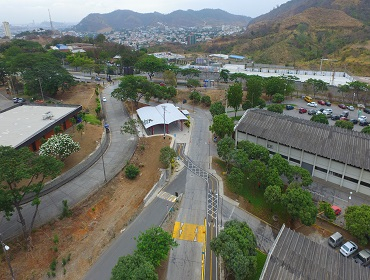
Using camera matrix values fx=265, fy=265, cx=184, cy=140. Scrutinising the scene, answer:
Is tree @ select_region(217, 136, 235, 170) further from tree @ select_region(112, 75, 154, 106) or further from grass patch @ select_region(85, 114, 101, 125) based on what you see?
tree @ select_region(112, 75, 154, 106)

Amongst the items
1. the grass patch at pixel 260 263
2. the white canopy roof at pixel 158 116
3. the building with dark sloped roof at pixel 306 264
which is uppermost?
the white canopy roof at pixel 158 116

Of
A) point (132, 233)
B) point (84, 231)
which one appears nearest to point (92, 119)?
point (84, 231)

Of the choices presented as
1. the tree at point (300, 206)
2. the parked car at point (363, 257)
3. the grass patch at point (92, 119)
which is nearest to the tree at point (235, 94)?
the grass patch at point (92, 119)

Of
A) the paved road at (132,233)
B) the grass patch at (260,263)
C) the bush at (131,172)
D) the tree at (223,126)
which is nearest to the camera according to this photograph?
the grass patch at (260,263)

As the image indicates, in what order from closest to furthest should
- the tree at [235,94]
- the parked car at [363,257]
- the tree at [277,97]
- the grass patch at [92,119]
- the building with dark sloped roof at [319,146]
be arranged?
the parked car at [363,257] → the building with dark sloped roof at [319,146] → the grass patch at [92,119] → the tree at [235,94] → the tree at [277,97]

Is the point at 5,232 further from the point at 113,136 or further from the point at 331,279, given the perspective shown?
the point at 331,279

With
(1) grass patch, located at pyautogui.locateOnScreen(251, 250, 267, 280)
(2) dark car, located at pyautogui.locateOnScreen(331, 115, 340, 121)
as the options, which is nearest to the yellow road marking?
(1) grass patch, located at pyautogui.locateOnScreen(251, 250, 267, 280)

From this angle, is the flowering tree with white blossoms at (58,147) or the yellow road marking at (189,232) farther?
the flowering tree with white blossoms at (58,147)

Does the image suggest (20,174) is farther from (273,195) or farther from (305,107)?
(305,107)

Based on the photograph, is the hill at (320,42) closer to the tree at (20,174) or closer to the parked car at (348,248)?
the parked car at (348,248)
